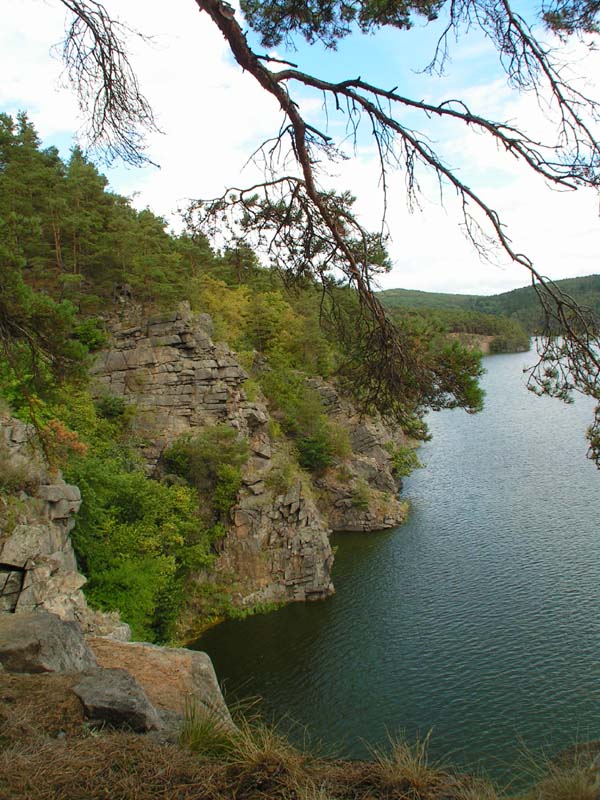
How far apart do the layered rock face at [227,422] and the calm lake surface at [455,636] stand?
51.3 inches

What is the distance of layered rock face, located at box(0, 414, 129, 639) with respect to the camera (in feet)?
35.8

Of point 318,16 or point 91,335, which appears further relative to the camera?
point 91,335

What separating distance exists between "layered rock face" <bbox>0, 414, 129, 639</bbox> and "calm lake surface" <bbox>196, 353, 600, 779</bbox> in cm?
349

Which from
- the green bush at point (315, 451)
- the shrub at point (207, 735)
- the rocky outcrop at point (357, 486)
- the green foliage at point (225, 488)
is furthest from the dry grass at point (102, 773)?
the green bush at point (315, 451)

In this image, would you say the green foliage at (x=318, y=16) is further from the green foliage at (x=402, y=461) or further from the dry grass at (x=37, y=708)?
the green foliage at (x=402, y=461)

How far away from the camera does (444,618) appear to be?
55.2 ft

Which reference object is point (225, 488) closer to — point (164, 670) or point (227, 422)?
point (227, 422)

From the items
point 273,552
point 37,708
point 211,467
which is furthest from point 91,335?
point 37,708

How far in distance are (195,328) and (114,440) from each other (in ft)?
17.8

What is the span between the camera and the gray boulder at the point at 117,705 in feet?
13.9

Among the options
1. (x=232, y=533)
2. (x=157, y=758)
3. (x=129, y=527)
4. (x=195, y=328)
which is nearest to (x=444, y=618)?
(x=232, y=533)

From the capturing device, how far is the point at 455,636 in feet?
51.9

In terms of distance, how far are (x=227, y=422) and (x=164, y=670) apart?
14808 mm

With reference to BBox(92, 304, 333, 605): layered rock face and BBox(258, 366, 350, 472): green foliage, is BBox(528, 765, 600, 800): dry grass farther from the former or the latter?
BBox(258, 366, 350, 472): green foliage
